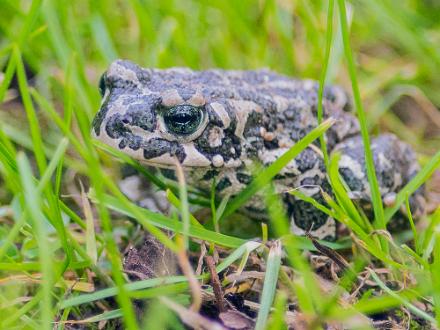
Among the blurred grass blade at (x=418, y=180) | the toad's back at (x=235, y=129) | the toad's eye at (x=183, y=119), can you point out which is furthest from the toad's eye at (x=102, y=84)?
the blurred grass blade at (x=418, y=180)

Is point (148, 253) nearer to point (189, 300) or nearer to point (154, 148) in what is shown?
point (189, 300)

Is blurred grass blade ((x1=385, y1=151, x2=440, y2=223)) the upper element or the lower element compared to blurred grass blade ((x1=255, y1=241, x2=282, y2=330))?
upper

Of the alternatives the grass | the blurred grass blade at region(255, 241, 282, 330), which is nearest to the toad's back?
the grass

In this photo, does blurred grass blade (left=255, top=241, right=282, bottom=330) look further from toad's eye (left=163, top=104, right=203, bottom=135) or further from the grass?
toad's eye (left=163, top=104, right=203, bottom=135)

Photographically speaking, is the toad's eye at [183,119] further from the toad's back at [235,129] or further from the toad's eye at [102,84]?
the toad's eye at [102,84]

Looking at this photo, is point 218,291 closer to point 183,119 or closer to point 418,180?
point 183,119

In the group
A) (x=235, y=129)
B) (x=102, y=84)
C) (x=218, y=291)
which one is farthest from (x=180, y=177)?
(x=102, y=84)
